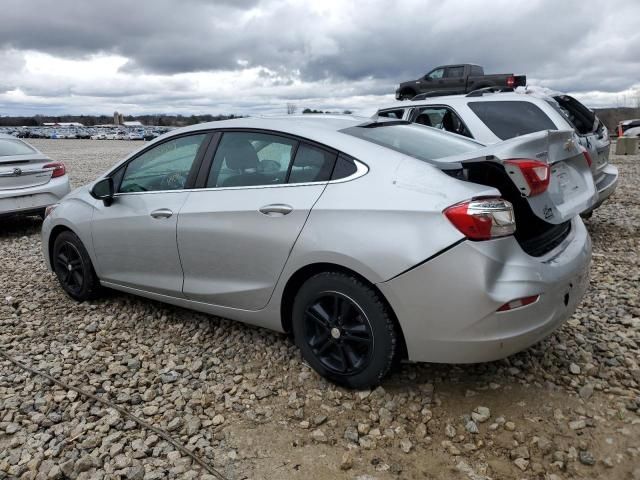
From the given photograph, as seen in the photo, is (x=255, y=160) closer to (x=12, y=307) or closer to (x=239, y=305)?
(x=239, y=305)

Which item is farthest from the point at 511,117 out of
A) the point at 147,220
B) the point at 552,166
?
the point at 147,220

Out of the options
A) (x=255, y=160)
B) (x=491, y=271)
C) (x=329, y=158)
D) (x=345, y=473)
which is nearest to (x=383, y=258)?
(x=491, y=271)

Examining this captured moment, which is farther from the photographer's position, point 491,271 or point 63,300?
point 63,300

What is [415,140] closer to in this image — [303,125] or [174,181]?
[303,125]

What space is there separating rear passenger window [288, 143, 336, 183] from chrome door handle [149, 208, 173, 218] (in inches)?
40.3

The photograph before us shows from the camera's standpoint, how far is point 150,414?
301 centimetres

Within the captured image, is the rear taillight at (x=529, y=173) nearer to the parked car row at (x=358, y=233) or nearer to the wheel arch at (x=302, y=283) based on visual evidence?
the parked car row at (x=358, y=233)

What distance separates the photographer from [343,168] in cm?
302

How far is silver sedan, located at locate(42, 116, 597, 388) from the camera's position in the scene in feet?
8.54

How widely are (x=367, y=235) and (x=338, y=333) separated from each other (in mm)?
614

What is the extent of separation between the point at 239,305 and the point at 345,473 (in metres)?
1.35

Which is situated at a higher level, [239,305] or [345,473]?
[239,305]

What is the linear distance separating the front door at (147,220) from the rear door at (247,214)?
0.16m

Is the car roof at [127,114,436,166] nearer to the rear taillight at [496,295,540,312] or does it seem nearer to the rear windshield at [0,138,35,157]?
the rear taillight at [496,295,540,312]
